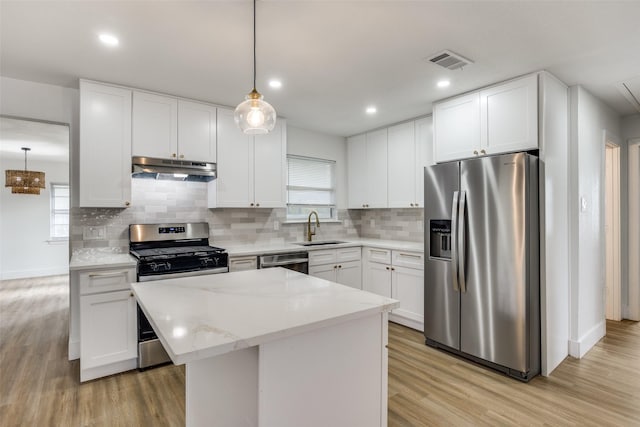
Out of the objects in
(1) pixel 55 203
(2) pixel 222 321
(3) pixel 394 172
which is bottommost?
(2) pixel 222 321

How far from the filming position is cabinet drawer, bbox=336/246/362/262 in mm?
4016

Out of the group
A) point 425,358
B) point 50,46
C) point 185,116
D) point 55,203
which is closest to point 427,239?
point 425,358

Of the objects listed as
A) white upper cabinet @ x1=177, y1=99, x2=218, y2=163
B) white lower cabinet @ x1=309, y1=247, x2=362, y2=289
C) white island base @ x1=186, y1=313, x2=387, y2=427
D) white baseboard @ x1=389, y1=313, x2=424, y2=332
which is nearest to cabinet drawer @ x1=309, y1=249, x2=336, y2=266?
white lower cabinet @ x1=309, y1=247, x2=362, y2=289

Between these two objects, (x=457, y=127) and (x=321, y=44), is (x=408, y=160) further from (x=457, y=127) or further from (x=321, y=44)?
(x=321, y=44)

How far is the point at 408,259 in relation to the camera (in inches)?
143

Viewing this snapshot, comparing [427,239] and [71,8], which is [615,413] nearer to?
[427,239]

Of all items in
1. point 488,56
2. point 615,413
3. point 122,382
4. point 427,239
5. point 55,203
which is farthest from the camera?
point 55,203

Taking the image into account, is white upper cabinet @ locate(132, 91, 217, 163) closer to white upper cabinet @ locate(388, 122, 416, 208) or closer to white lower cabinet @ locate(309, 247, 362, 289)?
white lower cabinet @ locate(309, 247, 362, 289)

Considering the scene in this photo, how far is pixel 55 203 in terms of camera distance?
5.16 metres

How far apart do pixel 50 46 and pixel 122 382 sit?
2.52 meters

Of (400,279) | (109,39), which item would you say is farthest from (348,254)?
(109,39)

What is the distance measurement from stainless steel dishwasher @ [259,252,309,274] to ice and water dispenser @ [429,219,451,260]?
4.55 feet

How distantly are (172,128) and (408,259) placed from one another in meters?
2.81

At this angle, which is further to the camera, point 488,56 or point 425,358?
point 425,358
